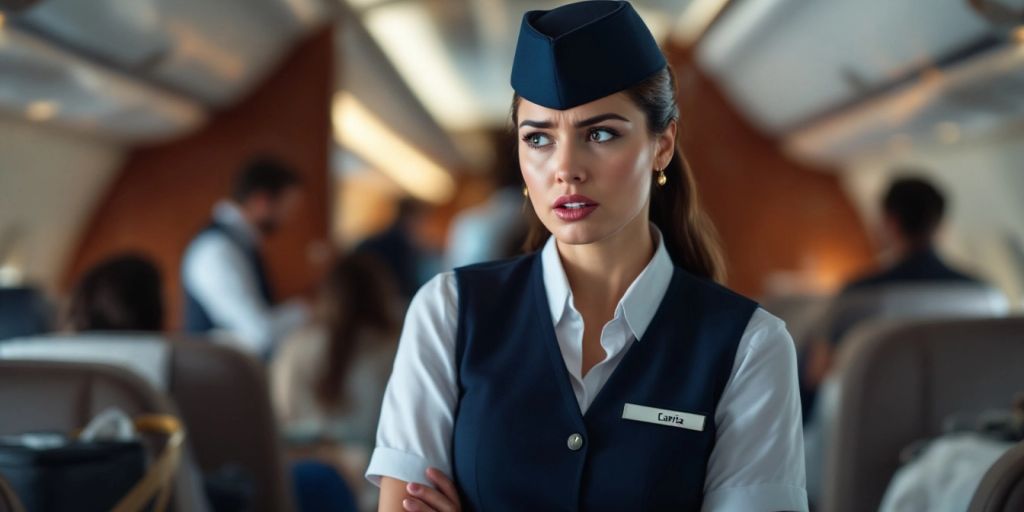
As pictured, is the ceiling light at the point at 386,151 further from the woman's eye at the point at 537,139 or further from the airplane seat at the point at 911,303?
the woman's eye at the point at 537,139

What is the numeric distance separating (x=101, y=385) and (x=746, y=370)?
1583 millimetres

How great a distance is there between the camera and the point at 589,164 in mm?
1710

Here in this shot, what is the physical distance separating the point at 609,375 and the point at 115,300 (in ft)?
8.02

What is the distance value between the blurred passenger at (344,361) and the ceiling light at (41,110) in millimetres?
2624

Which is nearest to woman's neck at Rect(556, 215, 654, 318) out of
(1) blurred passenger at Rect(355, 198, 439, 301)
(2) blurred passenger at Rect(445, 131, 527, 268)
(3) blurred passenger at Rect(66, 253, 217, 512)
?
(3) blurred passenger at Rect(66, 253, 217, 512)

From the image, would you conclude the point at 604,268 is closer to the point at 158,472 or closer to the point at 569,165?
the point at 569,165

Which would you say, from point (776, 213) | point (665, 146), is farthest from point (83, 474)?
point (776, 213)

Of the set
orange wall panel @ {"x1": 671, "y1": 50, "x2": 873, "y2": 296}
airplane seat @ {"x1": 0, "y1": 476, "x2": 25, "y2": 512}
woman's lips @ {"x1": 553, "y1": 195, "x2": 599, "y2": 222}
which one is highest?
orange wall panel @ {"x1": 671, "y1": 50, "x2": 873, "y2": 296}

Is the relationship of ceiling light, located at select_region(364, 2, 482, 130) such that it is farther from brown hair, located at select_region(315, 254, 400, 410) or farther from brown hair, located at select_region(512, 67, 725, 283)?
brown hair, located at select_region(512, 67, 725, 283)

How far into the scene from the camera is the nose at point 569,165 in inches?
67.0

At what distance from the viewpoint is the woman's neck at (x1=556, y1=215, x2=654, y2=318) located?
1.90m

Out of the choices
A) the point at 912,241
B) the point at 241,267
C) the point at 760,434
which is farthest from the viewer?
the point at 241,267

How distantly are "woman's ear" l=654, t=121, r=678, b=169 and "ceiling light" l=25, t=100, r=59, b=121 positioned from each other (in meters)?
5.29

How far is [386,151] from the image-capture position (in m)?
15.0
